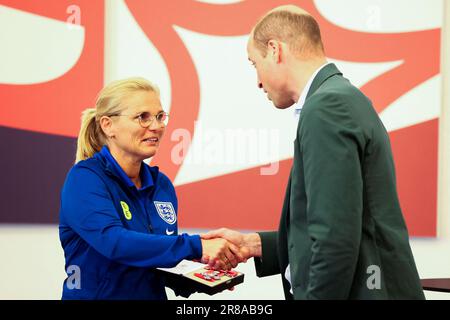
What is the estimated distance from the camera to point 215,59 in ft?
10.7

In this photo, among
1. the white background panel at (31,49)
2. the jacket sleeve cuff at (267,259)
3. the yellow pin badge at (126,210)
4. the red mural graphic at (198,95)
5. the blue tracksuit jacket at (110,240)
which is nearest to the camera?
the blue tracksuit jacket at (110,240)

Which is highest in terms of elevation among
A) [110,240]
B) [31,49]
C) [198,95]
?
[31,49]

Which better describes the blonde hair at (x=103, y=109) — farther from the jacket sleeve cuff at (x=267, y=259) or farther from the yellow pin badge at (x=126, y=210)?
the jacket sleeve cuff at (x=267, y=259)

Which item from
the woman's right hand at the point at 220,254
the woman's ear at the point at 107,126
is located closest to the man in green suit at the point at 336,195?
the woman's right hand at the point at 220,254

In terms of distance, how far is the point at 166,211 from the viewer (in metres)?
2.00

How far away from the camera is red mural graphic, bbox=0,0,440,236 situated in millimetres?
3137

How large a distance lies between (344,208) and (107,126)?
3.48 ft

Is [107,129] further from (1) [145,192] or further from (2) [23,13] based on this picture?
(2) [23,13]

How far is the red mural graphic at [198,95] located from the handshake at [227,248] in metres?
1.11

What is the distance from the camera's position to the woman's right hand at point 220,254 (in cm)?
187

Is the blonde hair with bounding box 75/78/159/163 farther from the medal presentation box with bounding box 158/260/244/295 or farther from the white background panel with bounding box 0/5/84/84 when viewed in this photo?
the white background panel with bounding box 0/5/84/84

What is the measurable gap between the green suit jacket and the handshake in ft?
1.58

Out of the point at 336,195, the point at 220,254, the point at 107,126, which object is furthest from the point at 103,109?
the point at 336,195

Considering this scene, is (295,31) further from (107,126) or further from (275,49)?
(107,126)
